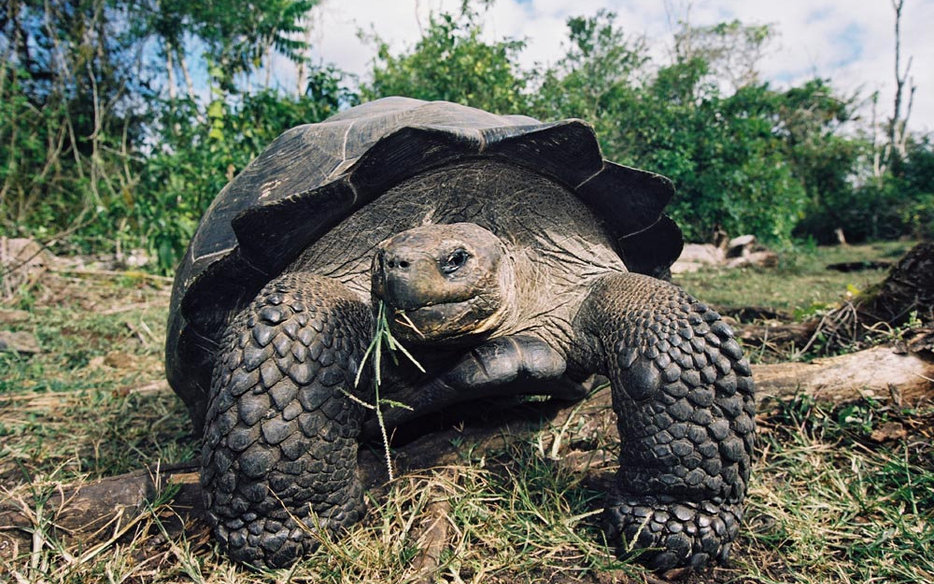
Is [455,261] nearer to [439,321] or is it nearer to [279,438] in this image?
[439,321]

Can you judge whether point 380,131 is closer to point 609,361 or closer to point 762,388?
point 609,361

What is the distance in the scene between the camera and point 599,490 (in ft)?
6.29

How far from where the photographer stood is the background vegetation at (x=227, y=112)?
7934mm

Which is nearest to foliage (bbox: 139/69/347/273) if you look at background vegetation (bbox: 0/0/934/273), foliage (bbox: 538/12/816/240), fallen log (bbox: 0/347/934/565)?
background vegetation (bbox: 0/0/934/273)

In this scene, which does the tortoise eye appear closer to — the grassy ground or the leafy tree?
the grassy ground

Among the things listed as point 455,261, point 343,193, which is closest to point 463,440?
point 455,261

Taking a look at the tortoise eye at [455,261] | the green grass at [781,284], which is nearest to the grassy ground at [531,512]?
A: the tortoise eye at [455,261]

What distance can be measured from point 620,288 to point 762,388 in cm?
88

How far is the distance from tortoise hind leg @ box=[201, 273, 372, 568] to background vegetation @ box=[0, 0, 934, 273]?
21.2 feet

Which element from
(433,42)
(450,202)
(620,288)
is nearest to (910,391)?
(620,288)

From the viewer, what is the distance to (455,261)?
70.1 inches

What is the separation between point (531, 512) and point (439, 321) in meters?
0.69

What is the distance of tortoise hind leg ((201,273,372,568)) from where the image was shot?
1.60 m

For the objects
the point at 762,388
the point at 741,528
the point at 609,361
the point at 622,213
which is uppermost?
the point at 622,213
